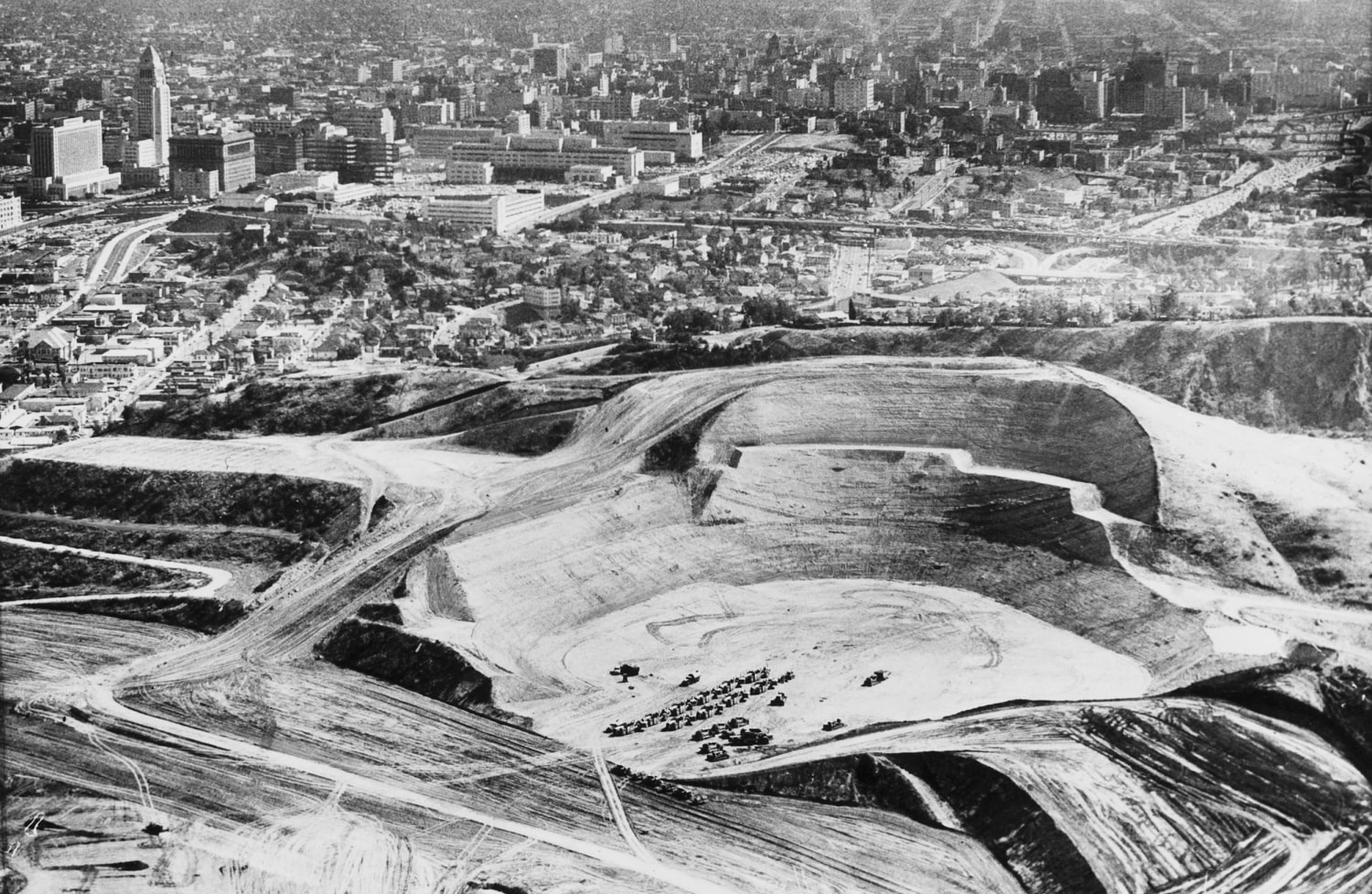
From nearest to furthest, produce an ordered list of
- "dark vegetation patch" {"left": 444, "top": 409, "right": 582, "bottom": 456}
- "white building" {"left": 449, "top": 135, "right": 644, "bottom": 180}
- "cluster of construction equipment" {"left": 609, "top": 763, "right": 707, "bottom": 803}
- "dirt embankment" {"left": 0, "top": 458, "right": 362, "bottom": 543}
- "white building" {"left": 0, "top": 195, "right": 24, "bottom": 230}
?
"cluster of construction equipment" {"left": 609, "top": 763, "right": 707, "bottom": 803}, "dirt embankment" {"left": 0, "top": 458, "right": 362, "bottom": 543}, "dark vegetation patch" {"left": 444, "top": 409, "right": 582, "bottom": 456}, "white building" {"left": 0, "top": 195, "right": 24, "bottom": 230}, "white building" {"left": 449, "top": 135, "right": 644, "bottom": 180}

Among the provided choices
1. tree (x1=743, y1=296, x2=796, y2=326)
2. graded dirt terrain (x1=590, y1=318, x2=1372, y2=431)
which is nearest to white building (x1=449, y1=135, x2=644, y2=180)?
tree (x1=743, y1=296, x2=796, y2=326)

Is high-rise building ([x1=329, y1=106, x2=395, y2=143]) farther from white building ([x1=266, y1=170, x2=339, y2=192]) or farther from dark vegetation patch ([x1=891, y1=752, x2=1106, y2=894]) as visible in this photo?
dark vegetation patch ([x1=891, y1=752, x2=1106, y2=894])

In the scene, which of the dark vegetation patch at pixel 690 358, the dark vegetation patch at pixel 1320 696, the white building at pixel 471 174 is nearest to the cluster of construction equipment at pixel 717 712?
the dark vegetation patch at pixel 1320 696

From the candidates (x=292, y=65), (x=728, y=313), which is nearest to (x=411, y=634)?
(x=728, y=313)

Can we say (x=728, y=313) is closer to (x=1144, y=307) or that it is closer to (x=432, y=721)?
(x=1144, y=307)

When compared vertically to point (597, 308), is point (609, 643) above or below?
below

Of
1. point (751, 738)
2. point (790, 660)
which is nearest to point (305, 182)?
point (790, 660)
